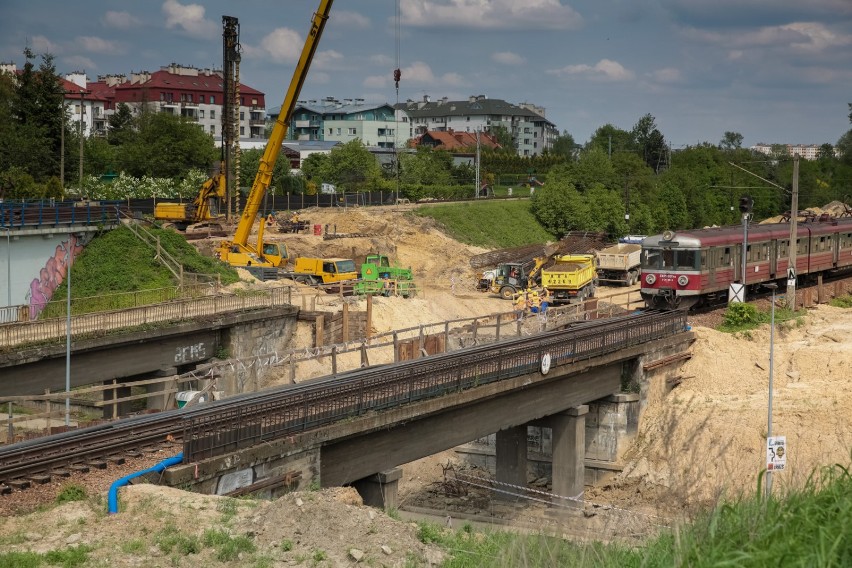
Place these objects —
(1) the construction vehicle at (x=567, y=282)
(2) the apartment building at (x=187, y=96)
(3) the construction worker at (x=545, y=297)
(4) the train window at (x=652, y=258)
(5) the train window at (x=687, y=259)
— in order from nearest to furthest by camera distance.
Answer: (5) the train window at (x=687, y=259), (4) the train window at (x=652, y=258), (3) the construction worker at (x=545, y=297), (1) the construction vehicle at (x=567, y=282), (2) the apartment building at (x=187, y=96)

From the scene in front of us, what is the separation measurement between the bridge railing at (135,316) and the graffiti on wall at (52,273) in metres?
4.17

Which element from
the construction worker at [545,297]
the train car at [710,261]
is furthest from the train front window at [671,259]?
the construction worker at [545,297]

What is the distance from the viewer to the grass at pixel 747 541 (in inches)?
355

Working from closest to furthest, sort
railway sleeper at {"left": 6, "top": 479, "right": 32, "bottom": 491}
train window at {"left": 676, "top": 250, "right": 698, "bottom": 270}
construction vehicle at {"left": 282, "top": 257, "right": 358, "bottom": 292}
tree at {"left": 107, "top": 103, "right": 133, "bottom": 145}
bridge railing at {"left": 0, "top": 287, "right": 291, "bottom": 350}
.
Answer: railway sleeper at {"left": 6, "top": 479, "right": 32, "bottom": 491}
bridge railing at {"left": 0, "top": 287, "right": 291, "bottom": 350}
train window at {"left": 676, "top": 250, "right": 698, "bottom": 270}
construction vehicle at {"left": 282, "top": 257, "right": 358, "bottom": 292}
tree at {"left": 107, "top": 103, "right": 133, "bottom": 145}

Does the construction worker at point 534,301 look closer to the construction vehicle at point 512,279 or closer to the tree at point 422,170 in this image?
the construction vehicle at point 512,279

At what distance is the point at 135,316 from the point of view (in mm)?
35719

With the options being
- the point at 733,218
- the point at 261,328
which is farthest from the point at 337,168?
the point at 261,328

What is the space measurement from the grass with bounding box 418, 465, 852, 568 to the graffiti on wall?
30131mm

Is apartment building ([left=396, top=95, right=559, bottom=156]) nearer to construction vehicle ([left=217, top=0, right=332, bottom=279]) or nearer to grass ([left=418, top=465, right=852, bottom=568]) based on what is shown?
construction vehicle ([left=217, top=0, right=332, bottom=279])

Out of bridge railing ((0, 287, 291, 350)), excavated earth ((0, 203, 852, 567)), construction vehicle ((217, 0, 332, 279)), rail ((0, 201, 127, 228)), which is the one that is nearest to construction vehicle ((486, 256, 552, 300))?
excavated earth ((0, 203, 852, 567))

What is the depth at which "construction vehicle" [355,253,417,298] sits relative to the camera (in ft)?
163

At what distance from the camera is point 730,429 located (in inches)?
1277

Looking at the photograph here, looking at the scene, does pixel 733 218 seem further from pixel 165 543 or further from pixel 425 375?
pixel 165 543

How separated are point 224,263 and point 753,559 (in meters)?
40.5
